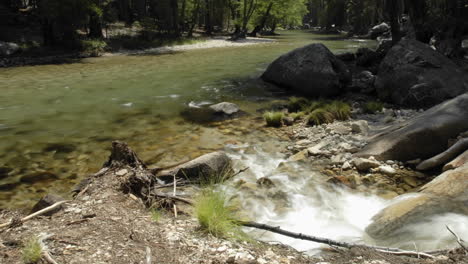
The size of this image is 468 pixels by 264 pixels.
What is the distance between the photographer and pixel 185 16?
4425cm

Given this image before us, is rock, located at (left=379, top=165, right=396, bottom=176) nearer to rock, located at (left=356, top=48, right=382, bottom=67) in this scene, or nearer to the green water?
the green water

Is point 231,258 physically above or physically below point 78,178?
above

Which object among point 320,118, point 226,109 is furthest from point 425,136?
point 226,109

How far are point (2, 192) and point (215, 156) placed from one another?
3465mm

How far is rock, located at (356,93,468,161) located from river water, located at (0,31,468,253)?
1414 mm

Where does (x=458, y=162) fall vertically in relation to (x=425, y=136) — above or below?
below

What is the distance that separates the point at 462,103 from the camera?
650cm

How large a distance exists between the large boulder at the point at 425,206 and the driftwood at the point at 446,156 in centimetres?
106

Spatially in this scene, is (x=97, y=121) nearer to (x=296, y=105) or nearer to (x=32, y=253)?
(x=296, y=105)

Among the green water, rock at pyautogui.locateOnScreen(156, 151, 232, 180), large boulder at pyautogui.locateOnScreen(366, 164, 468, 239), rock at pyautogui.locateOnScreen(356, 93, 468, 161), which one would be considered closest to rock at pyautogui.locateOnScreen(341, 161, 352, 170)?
rock at pyautogui.locateOnScreen(356, 93, 468, 161)

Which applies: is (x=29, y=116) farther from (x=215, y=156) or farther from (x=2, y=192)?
(x=215, y=156)

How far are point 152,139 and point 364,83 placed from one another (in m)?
9.06

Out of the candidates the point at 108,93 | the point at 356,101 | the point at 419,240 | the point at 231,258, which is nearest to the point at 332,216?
the point at 419,240

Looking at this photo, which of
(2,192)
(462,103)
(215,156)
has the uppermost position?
(462,103)
